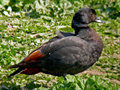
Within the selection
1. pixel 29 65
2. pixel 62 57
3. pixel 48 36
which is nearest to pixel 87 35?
pixel 62 57

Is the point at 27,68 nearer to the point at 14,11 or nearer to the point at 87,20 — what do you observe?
the point at 87,20

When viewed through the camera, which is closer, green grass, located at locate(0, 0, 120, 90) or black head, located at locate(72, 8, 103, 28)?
green grass, located at locate(0, 0, 120, 90)

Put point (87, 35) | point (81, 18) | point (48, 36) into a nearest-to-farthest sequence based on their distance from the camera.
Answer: point (87, 35), point (81, 18), point (48, 36)

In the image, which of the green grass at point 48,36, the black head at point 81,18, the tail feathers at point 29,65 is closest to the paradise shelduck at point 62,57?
the tail feathers at point 29,65

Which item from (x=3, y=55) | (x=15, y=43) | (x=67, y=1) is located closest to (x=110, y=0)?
(x=67, y=1)

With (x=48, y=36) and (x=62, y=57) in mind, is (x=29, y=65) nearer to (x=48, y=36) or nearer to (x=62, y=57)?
(x=62, y=57)

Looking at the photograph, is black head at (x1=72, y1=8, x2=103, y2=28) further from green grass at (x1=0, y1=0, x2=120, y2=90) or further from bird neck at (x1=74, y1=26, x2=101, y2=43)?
green grass at (x1=0, y1=0, x2=120, y2=90)

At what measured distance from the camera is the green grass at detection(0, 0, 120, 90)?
509 centimetres

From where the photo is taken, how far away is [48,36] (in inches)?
285

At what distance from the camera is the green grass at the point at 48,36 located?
5086mm

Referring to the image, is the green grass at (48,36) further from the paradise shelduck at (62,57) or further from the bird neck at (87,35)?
the bird neck at (87,35)

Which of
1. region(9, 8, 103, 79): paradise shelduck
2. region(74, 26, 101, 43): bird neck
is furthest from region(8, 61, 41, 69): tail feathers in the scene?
region(74, 26, 101, 43): bird neck

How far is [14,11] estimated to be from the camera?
8.15m

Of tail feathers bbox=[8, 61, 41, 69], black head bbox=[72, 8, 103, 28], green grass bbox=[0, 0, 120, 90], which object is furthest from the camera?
black head bbox=[72, 8, 103, 28]
